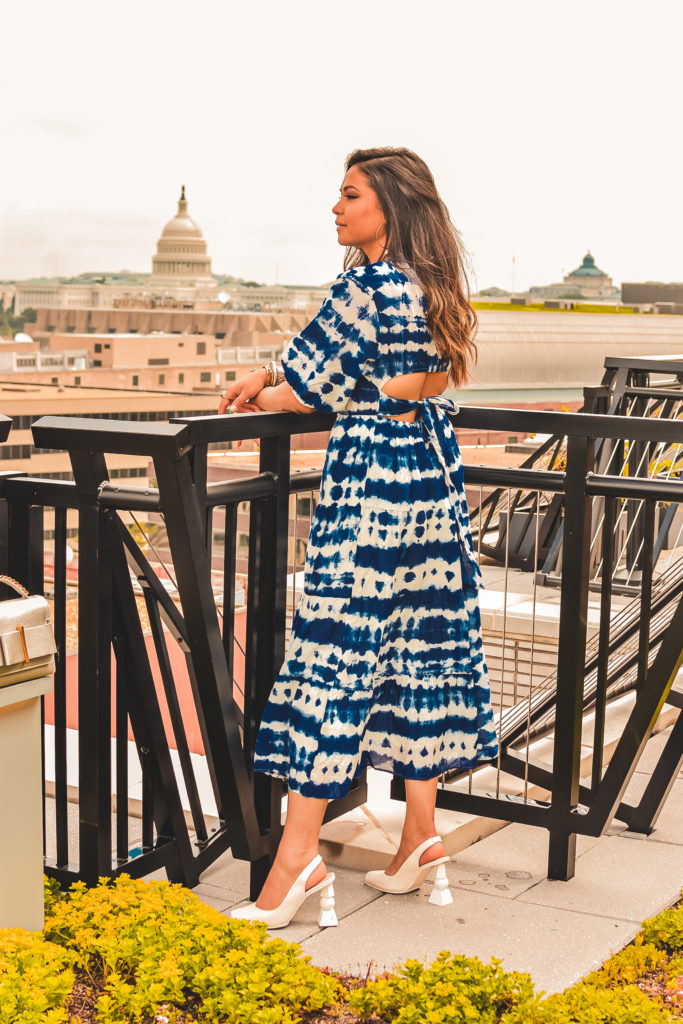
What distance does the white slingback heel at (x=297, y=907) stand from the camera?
2.18m

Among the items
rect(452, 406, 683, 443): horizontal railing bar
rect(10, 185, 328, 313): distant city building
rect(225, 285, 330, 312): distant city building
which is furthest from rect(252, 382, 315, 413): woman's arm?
rect(225, 285, 330, 312): distant city building

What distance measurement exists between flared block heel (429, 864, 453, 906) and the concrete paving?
15 millimetres

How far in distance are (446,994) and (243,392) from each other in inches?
41.5

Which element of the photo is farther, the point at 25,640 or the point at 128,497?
the point at 128,497

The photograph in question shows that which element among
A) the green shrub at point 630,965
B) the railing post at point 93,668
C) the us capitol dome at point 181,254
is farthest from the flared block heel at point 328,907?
the us capitol dome at point 181,254

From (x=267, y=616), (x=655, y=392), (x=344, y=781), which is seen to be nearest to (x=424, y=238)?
(x=267, y=616)

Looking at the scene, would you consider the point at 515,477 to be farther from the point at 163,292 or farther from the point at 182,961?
the point at 163,292

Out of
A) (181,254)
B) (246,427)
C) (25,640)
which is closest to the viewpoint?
(25,640)

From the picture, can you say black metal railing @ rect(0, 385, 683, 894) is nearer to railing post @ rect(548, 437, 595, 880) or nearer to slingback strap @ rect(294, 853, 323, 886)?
railing post @ rect(548, 437, 595, 880)

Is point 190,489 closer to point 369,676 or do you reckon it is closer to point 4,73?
point 369,676

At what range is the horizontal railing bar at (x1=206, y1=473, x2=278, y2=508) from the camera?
212 cm

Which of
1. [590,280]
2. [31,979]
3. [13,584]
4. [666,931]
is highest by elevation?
[590,280]

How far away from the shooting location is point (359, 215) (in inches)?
87.4

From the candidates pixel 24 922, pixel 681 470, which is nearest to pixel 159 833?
pixel 24 922
